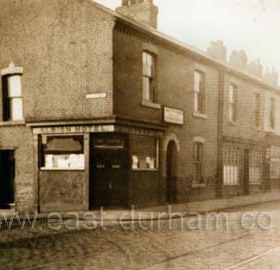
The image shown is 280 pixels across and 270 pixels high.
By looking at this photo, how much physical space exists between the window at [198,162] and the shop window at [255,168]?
19.3ft

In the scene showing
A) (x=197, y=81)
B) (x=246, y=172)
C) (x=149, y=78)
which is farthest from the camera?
(x=246, y=172)

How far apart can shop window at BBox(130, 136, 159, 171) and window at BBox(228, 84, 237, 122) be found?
740 cm

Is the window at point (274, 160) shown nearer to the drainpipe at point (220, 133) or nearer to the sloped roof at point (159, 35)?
the sloped roof at point (159, 35)

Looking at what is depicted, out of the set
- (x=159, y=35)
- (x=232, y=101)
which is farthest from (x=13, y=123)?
(x=232, y=101)

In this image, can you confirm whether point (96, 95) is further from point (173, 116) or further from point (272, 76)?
point (272, 76)

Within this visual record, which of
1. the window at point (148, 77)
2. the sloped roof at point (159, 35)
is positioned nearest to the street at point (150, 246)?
the window at point (148, 77)

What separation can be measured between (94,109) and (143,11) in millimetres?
6596

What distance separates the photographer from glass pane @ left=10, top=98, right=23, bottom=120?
57.6ft

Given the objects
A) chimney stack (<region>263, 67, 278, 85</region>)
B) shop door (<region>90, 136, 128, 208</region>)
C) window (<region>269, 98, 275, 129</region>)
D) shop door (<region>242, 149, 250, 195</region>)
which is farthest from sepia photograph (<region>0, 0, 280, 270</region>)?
chimney stack (<region>263, 67, 278, 85</region>)

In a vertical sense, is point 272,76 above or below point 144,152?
above

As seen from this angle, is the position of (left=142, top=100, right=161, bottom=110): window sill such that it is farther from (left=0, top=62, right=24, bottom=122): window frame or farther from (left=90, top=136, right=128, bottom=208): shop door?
(left=0, top=62, right=24, bottom=122): window frame

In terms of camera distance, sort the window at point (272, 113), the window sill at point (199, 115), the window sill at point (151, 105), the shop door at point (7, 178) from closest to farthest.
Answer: the window sill at point (151, 105) → the shop door at point (7, 178) → the window sill at point (199, 115) → the window at point (272, 113)

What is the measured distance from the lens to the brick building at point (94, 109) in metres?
15.6

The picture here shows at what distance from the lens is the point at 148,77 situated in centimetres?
1731
